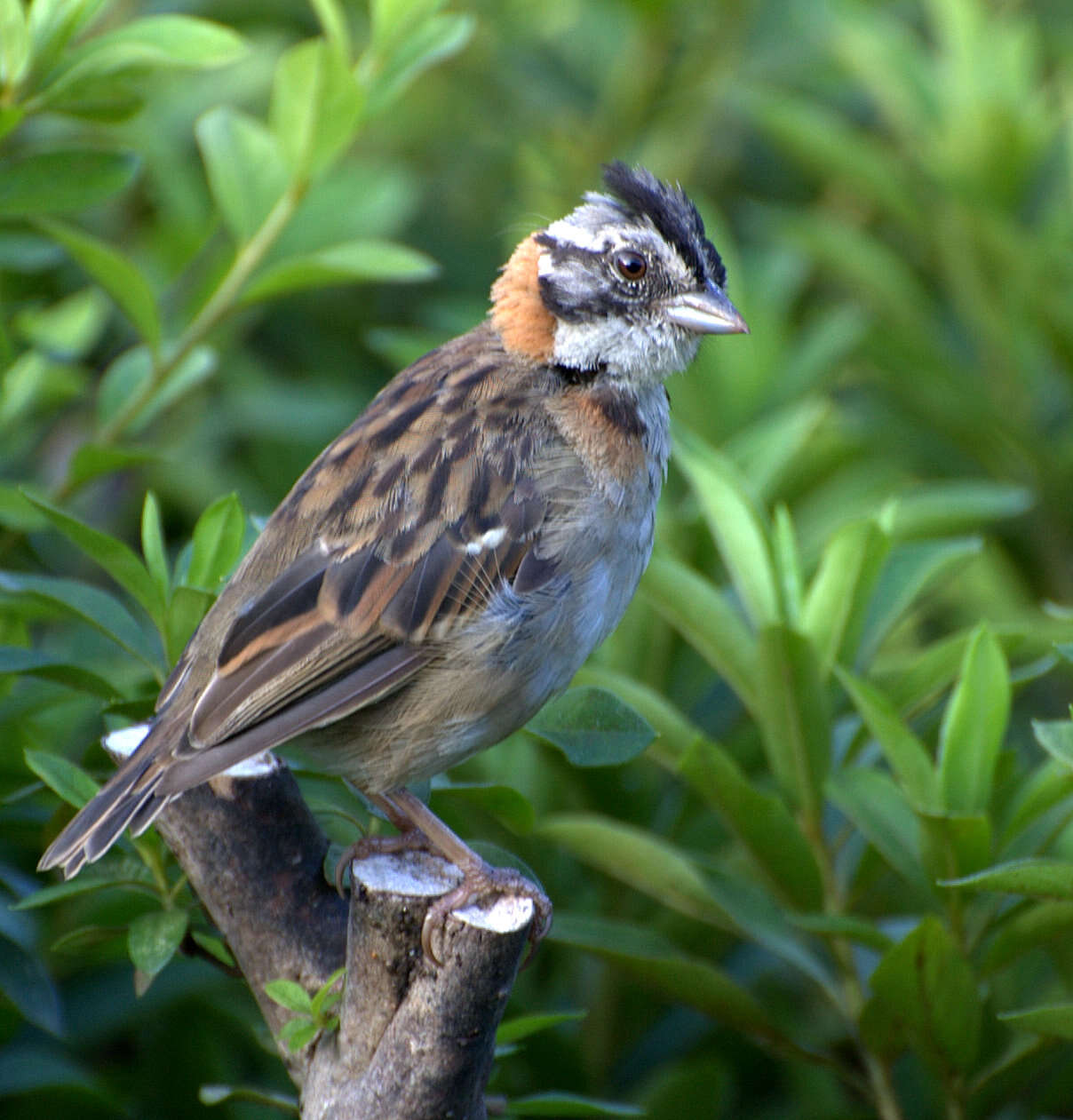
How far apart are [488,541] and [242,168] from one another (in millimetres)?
1289

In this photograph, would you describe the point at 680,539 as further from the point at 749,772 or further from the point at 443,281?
the point at 443,281

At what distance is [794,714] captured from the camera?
10.7 ft

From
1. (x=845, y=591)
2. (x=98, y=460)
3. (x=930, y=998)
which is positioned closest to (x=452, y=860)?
(x=930, y=998)

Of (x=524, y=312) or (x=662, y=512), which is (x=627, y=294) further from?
(x=662, y=512)

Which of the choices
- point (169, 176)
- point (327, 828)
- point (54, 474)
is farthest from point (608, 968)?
point (169, 176)

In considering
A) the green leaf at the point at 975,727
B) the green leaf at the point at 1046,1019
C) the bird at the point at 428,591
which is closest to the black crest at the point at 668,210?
the bird at the point at 428,591

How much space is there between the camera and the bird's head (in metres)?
3.44

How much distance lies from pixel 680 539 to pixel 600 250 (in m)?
0.97

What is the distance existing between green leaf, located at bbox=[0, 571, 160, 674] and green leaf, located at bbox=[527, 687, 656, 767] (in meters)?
0.82

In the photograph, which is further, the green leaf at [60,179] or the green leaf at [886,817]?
the green leaf at [60,179]

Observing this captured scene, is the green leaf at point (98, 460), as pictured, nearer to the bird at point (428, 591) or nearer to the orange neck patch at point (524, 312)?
the bird at point (428, 591)

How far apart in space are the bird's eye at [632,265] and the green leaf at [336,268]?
1.59 ft

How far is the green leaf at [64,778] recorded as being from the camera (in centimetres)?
273

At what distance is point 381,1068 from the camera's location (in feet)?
8.35
